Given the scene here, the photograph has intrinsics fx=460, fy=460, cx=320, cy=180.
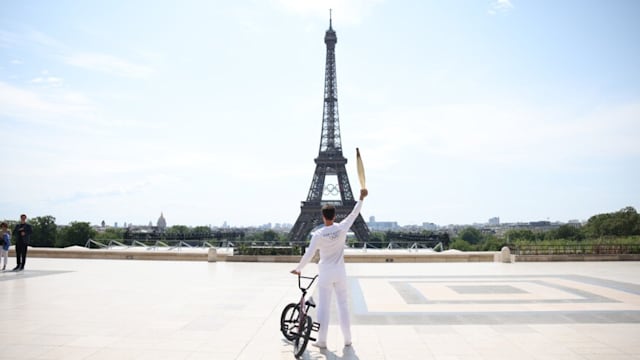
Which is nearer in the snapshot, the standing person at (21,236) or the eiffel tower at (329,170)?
the standing person at (21,236)

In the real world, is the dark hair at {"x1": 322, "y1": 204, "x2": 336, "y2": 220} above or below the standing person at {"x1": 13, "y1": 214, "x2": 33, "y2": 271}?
above

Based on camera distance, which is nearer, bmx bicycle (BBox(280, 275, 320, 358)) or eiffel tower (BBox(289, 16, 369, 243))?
bmx bicycle (BBox(280, 275, 320, 358))

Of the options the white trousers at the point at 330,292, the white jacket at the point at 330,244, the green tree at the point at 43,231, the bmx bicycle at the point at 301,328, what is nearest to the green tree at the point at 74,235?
the green tree at the point at 43,231

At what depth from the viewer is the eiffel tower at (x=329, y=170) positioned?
5256cm

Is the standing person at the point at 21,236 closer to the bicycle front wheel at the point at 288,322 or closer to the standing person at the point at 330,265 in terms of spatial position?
the bicycle front wheel at the point at 288,322

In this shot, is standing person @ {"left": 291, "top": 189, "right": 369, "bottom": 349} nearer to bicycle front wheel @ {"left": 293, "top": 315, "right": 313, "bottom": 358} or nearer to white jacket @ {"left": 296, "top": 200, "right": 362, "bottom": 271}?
white jacket @ {"left": 296, "top": 200, "right": 362, "bottom": 271}

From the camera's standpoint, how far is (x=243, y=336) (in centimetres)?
682

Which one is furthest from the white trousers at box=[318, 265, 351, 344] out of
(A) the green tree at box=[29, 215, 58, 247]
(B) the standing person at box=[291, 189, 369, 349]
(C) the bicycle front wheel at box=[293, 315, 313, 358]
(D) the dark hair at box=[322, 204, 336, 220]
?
(A) the green tree at box=[29, 215, 58, 247]

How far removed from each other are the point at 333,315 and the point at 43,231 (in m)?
78.9

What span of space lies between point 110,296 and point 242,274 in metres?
5.21

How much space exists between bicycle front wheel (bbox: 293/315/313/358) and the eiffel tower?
45.8 metres

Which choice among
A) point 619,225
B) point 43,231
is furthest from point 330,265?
point 619,225

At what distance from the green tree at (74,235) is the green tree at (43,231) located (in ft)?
3.90

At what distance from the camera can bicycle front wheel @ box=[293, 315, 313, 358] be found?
579cm
